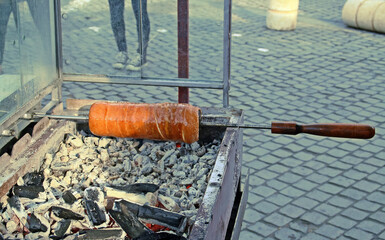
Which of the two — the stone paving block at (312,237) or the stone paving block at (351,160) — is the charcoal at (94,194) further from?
the stone paving block at (351,160)

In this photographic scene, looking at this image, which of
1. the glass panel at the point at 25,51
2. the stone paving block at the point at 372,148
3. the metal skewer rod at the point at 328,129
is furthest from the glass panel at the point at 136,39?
the stone paving block at the point at 372,148

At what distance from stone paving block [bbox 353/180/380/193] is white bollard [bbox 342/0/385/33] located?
4.84m

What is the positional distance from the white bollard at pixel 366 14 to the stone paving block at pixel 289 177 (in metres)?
4.93

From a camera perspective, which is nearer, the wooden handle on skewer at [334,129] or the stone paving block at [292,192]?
the wooden handle on skewer at [334,129]

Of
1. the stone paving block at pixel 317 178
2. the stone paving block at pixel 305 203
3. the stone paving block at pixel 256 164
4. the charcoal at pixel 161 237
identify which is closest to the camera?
the charcoal at pixel 161 237

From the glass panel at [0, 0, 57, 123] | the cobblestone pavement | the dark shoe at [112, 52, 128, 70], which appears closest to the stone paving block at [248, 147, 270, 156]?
the cobblestone pavement

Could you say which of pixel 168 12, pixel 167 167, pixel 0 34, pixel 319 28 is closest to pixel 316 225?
pixel 167 167

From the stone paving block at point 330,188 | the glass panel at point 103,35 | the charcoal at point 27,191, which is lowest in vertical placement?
the stone paving block at point 330,188

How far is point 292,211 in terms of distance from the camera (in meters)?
4.51

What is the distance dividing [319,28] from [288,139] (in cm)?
431

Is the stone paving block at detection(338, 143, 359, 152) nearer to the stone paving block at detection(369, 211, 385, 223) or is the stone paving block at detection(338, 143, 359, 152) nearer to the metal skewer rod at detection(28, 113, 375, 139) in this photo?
the stone paving block at detection(369, 211, 385, 223)

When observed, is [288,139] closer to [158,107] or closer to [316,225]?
[316,225]

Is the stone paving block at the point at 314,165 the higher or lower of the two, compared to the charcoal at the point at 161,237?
lower

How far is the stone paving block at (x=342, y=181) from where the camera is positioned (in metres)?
4.88
